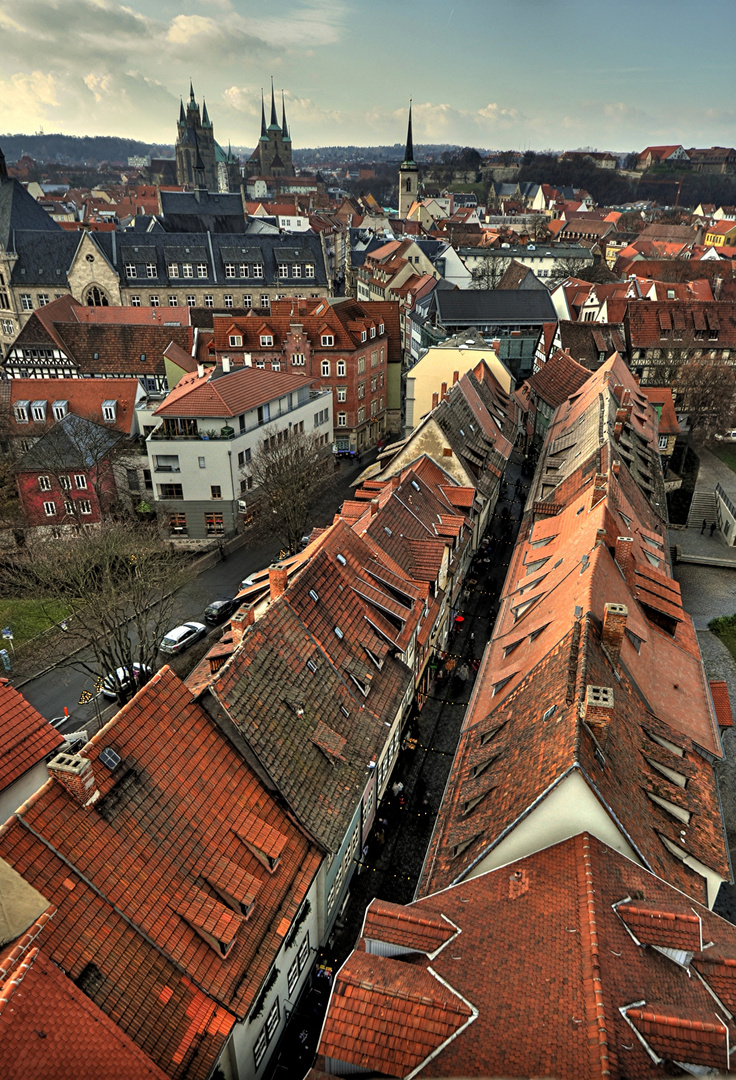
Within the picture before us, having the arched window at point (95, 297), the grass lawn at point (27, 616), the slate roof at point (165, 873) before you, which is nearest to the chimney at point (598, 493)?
the slate roof at point (165, 873)

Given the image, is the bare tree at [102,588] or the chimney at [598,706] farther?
the bare tree at [102,588]

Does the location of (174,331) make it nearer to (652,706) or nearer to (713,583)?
(713,583)

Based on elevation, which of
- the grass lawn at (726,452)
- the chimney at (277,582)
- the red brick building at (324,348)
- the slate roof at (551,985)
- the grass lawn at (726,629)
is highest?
the red brick building at (324,348)

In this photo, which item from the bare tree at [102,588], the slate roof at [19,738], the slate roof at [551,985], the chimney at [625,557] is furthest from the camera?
the bare tree at [102,588]

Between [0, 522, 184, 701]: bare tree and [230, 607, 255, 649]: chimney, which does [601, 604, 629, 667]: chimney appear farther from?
[0, 522, 184, 701]: bare tree

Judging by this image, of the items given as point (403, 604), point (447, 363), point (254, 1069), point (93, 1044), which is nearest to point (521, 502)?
point (447, 363)

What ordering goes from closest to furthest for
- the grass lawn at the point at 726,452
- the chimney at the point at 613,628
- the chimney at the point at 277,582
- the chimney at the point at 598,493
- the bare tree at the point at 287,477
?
the chimney at the point at 613,628
the chimney at the point at 277,582
the chimney at the point at 598,493
the bare tree at the point at 287,477
the grass lawn at the point at 726,452

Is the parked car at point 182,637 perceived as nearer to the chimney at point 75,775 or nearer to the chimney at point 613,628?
the chimney at point 75,775

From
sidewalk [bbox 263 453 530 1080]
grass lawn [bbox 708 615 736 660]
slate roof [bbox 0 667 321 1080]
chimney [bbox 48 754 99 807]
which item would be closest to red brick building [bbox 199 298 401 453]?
sidewalk [bbox 263 453 530 1080]
